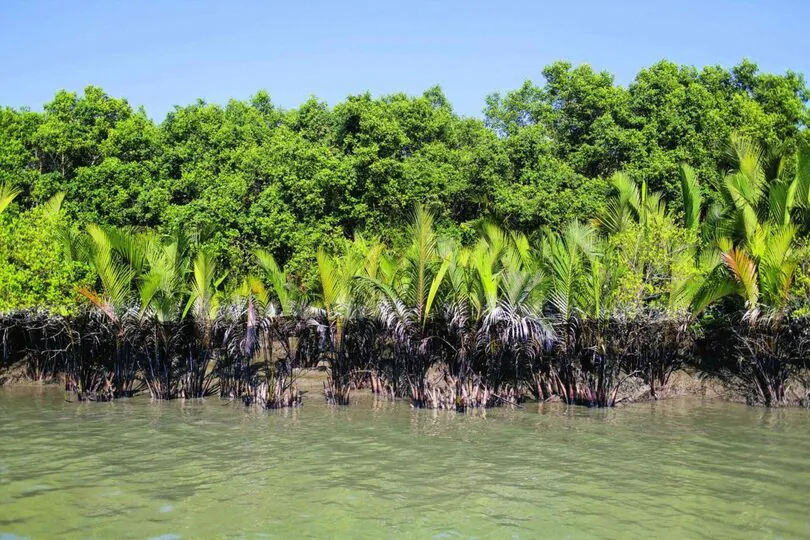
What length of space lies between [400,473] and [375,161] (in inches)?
536

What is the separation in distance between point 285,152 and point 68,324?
8915mm

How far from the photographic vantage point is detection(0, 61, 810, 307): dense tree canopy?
23156mm

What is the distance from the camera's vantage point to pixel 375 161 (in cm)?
2344

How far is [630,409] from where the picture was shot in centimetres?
1658

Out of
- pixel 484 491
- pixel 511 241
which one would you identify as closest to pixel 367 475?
pixel 484 491

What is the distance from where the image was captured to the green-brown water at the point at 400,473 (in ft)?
29.3

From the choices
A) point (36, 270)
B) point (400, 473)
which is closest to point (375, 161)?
point (36, 270)

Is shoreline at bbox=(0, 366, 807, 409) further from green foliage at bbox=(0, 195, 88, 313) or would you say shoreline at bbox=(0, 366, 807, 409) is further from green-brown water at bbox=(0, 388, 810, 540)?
green foliage at bbox=(0, 195, 88, 313)

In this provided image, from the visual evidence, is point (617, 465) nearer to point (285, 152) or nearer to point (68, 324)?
point (68, 324)

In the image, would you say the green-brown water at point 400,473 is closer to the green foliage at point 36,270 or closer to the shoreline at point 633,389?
the shoreline at point 633,389

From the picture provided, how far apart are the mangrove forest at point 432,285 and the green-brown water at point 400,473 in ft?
4.06

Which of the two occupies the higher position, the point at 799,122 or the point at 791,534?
the point at 799,122

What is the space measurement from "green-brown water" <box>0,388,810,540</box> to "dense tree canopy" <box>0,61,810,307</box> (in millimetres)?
6552

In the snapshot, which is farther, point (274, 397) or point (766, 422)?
point (274, 397)
